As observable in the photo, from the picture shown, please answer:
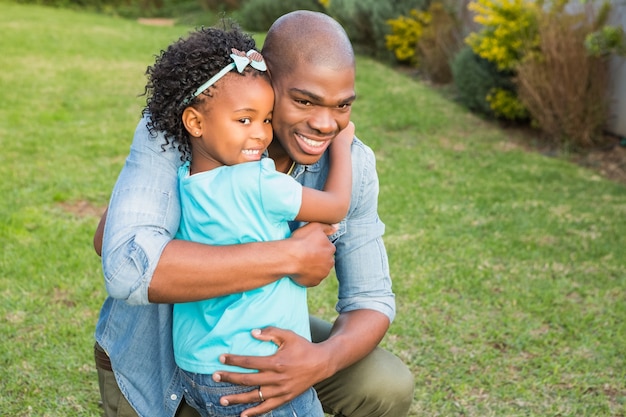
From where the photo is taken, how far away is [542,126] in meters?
8.31

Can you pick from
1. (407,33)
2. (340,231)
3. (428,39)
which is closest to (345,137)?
(340,231)

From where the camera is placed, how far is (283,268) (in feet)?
6.56

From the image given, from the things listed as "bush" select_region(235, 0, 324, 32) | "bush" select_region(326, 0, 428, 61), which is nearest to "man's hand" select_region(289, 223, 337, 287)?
"bush" select_region(326, 0, 428, 61)

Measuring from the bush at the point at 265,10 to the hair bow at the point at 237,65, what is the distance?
14901mm

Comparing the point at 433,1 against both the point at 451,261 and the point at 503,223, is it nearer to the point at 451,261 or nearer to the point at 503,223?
the point at 503,223

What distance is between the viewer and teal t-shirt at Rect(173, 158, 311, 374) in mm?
1976

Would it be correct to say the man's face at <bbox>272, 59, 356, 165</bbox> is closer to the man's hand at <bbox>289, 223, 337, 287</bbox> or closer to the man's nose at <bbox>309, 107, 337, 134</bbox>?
the man's nose at <bbox>309, 107, 337, 134</bbox>

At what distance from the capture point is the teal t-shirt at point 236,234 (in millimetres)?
1976

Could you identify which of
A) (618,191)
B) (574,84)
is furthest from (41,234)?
(574,84)

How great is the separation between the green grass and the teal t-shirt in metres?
0.85

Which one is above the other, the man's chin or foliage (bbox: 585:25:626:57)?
the man's chin

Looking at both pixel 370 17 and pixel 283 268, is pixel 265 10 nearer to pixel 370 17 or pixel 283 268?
pixel 370 17

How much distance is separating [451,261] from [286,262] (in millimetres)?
3313

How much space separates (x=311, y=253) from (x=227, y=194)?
0.29 meters
